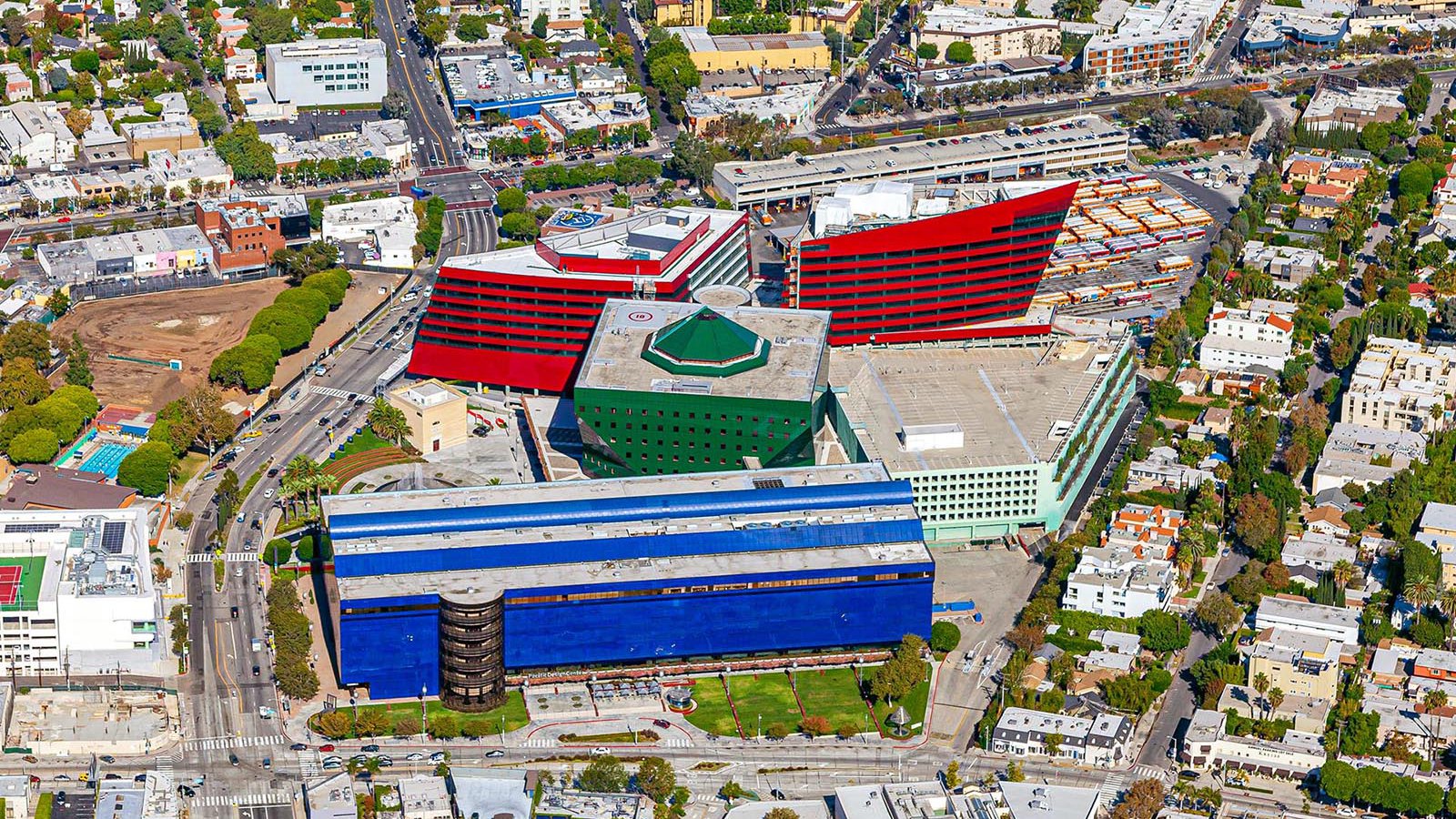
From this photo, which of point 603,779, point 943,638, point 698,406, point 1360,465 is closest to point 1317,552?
point 1360,465

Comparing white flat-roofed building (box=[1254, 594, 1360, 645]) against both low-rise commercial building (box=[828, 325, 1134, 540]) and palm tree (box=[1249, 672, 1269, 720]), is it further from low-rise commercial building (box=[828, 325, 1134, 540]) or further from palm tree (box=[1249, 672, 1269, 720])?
low-rise commercial building (box=[828, 325, 1134, 540])

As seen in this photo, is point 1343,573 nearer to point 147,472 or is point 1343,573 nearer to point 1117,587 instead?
point 1117,587

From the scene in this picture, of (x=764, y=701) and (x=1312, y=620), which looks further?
(x=1312, y=620)

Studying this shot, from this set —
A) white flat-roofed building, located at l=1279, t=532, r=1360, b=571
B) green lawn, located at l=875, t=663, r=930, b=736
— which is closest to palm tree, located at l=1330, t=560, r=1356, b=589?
white flat-roofed building, located at l=1279, t=532, r=1360, b=571

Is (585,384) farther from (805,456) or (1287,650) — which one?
(1287,650)

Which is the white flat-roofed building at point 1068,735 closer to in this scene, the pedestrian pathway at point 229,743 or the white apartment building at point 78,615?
the pedestrian pathway at point 229,743
